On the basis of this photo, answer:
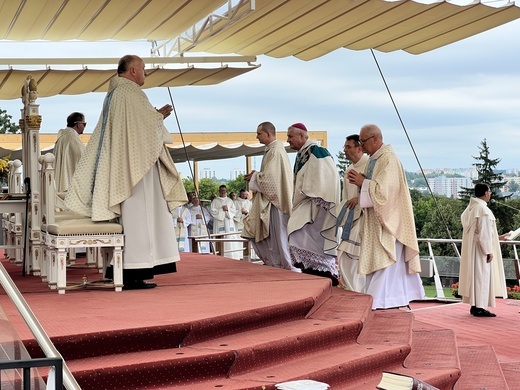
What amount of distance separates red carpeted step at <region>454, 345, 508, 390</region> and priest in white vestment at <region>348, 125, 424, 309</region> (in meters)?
0.91

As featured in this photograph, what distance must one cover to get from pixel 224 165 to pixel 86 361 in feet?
61.1

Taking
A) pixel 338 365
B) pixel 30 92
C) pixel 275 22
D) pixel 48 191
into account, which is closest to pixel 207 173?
pixel 275 22

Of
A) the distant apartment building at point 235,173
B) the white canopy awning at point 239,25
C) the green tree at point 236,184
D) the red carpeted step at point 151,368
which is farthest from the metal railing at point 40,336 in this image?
the distant apartment building at point 235,173

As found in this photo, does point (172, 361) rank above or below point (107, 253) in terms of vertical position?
below

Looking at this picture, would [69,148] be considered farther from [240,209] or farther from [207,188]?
[207,188]

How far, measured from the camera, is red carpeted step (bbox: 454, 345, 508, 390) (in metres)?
5.73

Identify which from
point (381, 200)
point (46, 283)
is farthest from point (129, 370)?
point (381, 200)

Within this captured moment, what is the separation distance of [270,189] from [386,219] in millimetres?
1774

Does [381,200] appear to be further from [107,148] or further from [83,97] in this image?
[83,97]

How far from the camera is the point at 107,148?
20.1 ft

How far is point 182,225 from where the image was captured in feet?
57.5

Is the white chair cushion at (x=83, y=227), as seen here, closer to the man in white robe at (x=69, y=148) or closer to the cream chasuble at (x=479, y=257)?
the man in white robe at (x=69, y=148)

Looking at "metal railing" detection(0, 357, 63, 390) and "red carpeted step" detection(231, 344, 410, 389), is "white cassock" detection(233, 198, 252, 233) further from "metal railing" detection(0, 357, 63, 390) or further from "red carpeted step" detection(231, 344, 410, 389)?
"metal railing" detection(0, 357, 63, 390)

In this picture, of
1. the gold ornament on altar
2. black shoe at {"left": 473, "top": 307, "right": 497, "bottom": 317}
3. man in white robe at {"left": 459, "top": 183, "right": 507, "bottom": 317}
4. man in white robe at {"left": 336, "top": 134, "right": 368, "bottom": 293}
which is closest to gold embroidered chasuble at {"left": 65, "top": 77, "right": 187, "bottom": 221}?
the gold ornament on altar
